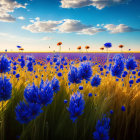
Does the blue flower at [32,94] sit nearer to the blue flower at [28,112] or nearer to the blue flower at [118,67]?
the blue flower at [28,112]

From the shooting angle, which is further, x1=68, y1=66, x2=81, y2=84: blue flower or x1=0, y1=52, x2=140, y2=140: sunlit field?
x1=68, y1=66, x2=81, y2=84: blue flower

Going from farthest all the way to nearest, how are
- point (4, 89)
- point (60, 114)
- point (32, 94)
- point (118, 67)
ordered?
point (118, 67), point (60, 114), point (4, 89), point (32, 94)

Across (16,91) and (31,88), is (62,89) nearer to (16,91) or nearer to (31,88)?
(16,91)

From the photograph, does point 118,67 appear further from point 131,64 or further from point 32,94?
point 32,94

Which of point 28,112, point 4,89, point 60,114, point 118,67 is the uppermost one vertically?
point 118,67

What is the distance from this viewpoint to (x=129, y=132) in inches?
60.4

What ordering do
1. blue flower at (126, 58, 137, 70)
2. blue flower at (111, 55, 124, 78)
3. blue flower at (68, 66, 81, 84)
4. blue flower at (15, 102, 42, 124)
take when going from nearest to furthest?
blue flower at (15, 102, 42, 124) → blue flower at (68, 66, 81, 84) → blue flower at (111, 55, 124, 78) → blue flower at (126, 58, 137, 70)

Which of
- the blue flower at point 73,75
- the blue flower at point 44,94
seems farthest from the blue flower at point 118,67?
the blue flower at point 44,94

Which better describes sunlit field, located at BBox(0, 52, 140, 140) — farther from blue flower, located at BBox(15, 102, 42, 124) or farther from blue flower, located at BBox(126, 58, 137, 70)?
blue flower, located at BBox(126, 58, 137, 70)

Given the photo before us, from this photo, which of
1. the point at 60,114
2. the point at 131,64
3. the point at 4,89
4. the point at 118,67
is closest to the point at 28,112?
the point at 4,89

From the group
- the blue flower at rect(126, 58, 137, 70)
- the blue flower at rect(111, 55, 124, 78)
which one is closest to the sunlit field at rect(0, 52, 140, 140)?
the blue flower at rect(111, 55, 124, 78)

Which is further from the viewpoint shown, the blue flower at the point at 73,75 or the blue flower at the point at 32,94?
the blue flower at the point at 73,75

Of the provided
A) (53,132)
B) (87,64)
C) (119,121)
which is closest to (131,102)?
(119,121)

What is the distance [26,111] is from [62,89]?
1.02 metres
